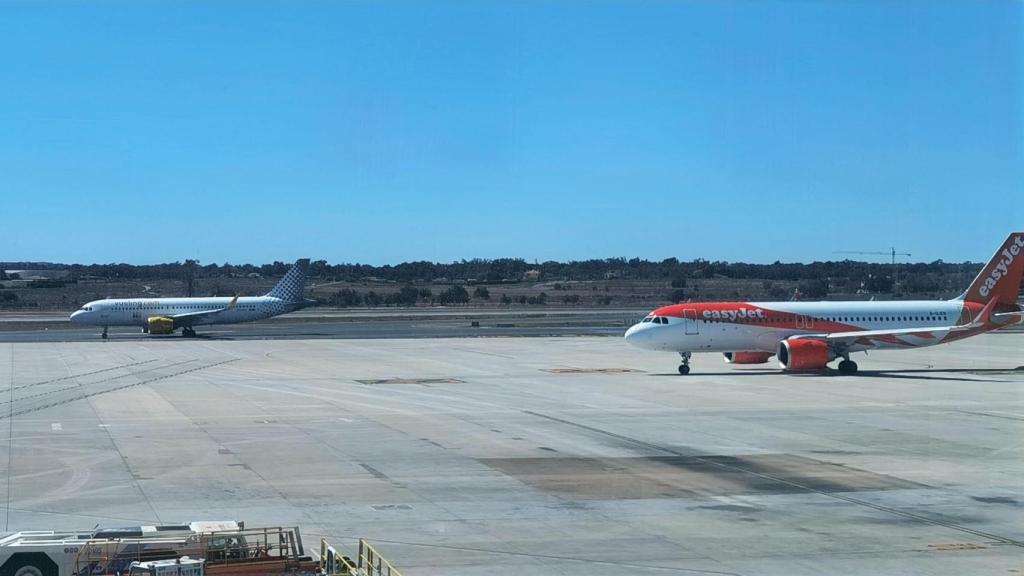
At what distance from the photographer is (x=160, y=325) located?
9594 centimetres

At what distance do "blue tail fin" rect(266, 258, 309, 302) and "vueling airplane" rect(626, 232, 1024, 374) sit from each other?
56407mm

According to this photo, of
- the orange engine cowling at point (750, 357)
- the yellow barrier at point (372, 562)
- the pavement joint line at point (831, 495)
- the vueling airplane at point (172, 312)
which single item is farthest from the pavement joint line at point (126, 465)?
the vueling airplane at point (172, 312)

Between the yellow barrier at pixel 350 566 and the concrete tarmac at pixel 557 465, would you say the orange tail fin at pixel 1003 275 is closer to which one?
the concrete tarmac at pixel 557 465

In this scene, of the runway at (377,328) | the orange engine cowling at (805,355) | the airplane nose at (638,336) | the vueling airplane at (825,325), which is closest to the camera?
the orange engine cowling at (805,355)

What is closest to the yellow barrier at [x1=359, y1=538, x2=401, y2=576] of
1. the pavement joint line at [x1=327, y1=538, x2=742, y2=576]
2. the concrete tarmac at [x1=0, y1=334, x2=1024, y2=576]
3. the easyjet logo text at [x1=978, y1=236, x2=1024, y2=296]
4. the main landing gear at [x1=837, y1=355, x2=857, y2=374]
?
the concrete tarmac at [x1=0, y1=334, x2=1024, y2=576]

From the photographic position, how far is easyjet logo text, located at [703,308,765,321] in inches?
2099

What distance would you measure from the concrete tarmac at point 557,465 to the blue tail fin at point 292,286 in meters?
51.0

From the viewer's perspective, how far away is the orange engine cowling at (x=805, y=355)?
52.6 metres

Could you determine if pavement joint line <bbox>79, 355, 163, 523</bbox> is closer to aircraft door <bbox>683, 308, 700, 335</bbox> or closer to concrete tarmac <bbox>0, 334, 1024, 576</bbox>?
concrete tarmac <bbox>0, 334, 1024, 576</bbox>

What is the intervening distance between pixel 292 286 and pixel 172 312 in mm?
11498

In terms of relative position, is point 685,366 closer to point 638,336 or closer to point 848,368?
point 638,336

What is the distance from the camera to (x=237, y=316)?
3964 inches

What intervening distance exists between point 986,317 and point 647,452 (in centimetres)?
3166

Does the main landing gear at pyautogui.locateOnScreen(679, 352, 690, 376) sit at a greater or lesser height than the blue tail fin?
lesser
